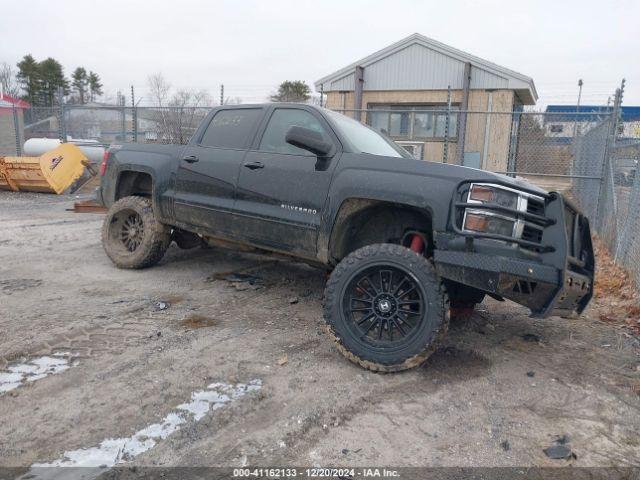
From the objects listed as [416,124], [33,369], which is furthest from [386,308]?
[416,124]

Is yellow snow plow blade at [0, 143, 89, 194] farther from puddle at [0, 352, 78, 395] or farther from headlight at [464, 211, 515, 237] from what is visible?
headlight at [464, 211, 515, 237]

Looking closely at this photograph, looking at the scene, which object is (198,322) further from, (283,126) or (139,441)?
(283,126)

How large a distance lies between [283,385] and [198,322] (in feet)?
4.56

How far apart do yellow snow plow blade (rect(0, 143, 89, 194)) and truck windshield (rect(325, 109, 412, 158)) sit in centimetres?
1105

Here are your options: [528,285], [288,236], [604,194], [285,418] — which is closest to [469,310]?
[528,285]

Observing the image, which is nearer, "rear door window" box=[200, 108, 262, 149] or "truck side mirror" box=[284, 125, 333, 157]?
"truck side mirror" box=[284, 125, 333, 157]

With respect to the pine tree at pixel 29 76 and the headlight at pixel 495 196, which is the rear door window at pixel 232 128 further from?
the pine tree at pixel 29 76

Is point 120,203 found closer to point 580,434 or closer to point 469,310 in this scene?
point 469,310

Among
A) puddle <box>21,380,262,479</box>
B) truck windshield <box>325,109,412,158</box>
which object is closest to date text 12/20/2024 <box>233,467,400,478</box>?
puddle <box>21,380,262,479</box>

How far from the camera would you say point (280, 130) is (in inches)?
183

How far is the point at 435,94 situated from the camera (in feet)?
58.0

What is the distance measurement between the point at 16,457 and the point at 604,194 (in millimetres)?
9370

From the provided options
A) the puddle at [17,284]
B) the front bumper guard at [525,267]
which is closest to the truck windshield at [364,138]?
the front bumper guard at [525,267]

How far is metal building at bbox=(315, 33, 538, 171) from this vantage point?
1658 centimetres
